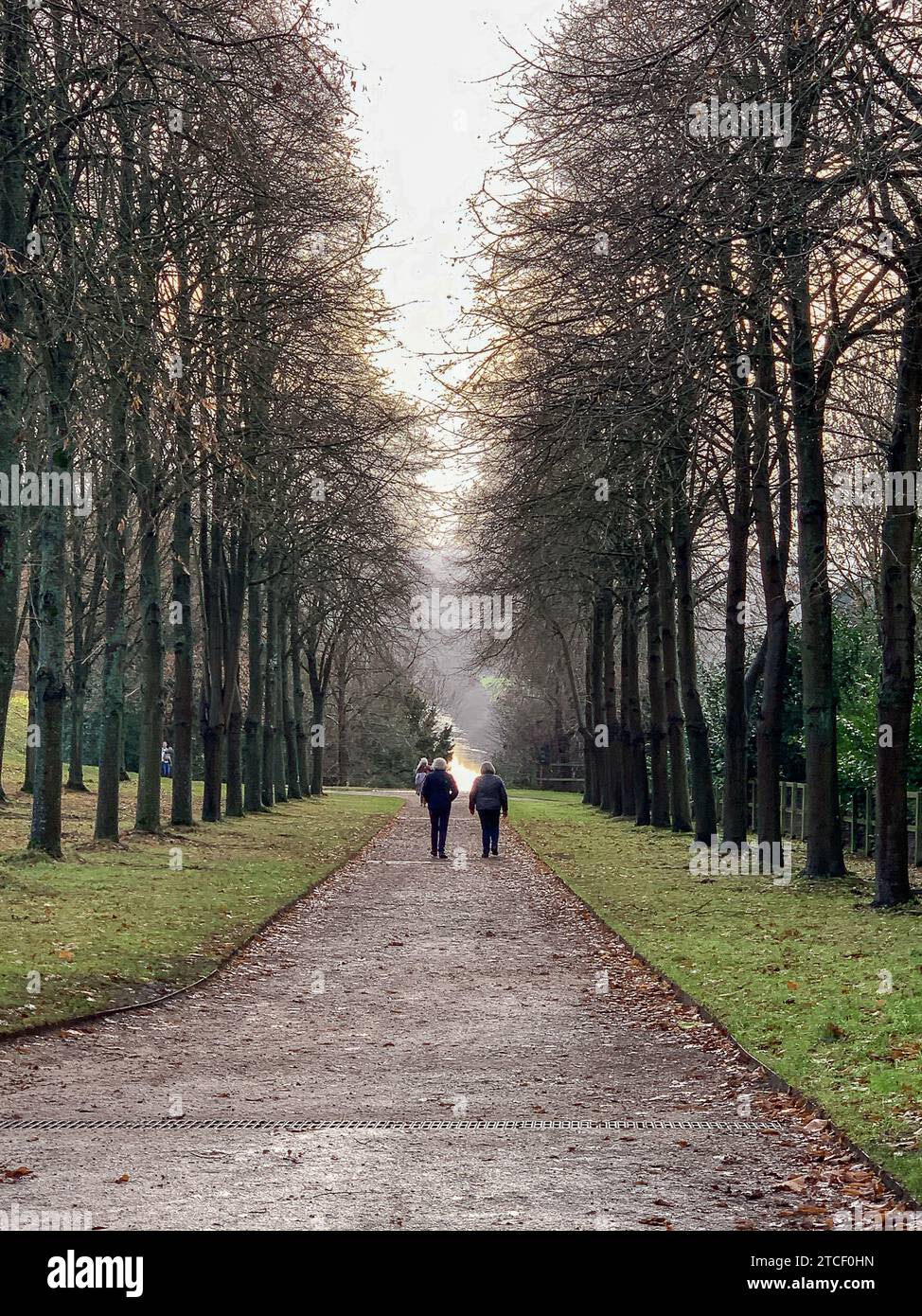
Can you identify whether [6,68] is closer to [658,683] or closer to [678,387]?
[678,387]

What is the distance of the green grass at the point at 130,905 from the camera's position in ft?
39.3

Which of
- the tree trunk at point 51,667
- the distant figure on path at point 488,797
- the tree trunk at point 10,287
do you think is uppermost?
the tree trunk at point 10,287

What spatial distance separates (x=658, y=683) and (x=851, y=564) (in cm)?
1082

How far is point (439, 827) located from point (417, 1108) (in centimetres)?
2003

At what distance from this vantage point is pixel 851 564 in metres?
44.2

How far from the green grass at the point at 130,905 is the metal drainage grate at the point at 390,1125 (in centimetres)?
259

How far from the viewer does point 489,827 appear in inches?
1125

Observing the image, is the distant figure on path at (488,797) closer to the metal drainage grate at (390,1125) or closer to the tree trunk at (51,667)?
the tree trunk at (51,667)

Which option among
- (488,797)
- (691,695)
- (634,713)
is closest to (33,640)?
(488,797)

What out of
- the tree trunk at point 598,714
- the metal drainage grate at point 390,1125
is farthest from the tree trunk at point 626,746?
the metal drainage grate at point 390,1125

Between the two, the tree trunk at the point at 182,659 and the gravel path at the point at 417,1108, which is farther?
the tree trunk at the point at 182,659

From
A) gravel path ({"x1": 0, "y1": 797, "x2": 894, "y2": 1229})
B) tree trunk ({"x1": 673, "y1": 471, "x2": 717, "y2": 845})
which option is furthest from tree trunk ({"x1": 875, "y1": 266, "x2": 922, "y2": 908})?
tree trunk ({"x1": 673, "y1": 471, "x2": 717, "y2": 845})

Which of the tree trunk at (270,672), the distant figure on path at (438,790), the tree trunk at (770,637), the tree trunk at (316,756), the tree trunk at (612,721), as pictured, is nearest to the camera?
the tree trunk at (770,637)

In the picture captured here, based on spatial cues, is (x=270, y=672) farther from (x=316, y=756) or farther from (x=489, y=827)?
(x=489, y=827)
